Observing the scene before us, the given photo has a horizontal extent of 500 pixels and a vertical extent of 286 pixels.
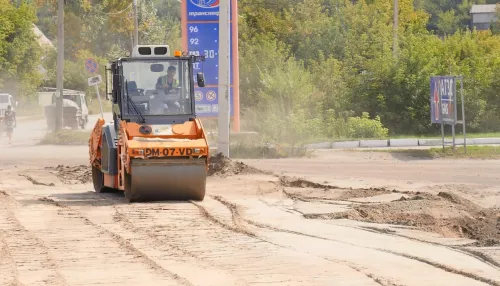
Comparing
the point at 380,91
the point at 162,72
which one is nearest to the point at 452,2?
the point at 380,91

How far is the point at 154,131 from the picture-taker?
17453 millimetres

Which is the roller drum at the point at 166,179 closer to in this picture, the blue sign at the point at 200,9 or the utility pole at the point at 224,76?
the utility pole at the point at 224,76

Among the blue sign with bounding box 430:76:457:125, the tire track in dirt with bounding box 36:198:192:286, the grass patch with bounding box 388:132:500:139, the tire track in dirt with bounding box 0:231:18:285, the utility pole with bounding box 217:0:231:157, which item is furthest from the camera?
the grass patch with bounding box 388:132:500:139

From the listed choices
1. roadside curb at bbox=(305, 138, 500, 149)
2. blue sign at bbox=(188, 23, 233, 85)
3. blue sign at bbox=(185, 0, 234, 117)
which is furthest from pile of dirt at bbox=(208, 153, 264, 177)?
roadside curb at bbox=(305, 138, 500, 149)

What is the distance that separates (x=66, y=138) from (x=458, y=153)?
56.6ft

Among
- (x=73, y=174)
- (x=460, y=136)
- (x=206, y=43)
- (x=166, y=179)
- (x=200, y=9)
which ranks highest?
(x=200, y=9)

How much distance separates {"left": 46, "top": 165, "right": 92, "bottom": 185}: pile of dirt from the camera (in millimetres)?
23531

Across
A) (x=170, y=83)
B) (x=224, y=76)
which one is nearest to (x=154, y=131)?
(x=170, y=83)

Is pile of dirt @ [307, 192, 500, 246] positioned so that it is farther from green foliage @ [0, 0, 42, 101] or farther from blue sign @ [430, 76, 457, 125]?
green foliage @ [0, 0, 42, 101]

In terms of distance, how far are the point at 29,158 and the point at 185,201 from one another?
15.1m

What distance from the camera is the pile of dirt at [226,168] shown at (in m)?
22.4

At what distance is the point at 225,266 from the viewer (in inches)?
424

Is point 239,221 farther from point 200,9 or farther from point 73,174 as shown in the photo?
point 200,9

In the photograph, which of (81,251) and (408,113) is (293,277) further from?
(408,113)
